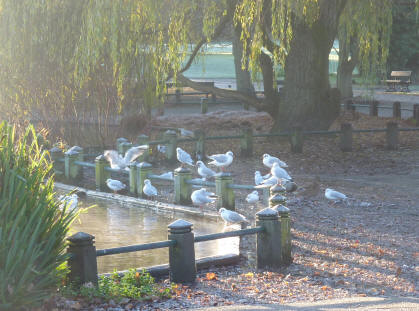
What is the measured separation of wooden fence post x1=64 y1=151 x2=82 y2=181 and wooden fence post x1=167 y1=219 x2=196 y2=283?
8387 mm

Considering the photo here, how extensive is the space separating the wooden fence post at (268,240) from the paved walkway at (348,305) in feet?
5.29

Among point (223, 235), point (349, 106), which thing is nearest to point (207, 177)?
point (223, 235)

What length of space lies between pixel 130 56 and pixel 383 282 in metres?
11.0

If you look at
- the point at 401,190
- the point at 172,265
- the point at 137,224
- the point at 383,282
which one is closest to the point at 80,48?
the point at 137,224

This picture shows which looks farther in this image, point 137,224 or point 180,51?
point 180,51

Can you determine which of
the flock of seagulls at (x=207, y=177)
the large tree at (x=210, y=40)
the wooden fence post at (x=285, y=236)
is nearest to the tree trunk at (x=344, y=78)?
the large tree at (x=210, y=40)

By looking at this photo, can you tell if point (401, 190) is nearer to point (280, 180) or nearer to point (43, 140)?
point (280, 180)

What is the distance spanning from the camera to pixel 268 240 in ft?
28.5

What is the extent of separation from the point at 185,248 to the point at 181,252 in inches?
2.5

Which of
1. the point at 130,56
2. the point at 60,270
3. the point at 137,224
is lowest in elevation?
the point at 137,224

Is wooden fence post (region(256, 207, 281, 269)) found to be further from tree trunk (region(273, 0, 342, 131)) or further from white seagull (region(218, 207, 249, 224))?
tree trunk (region(273, 0, 342, 131))

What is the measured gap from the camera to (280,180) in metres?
12.6

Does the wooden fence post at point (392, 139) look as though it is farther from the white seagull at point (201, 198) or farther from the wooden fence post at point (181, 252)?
the wooden fence post at point (181, 252)

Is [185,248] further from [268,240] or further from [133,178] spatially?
[133,178]
